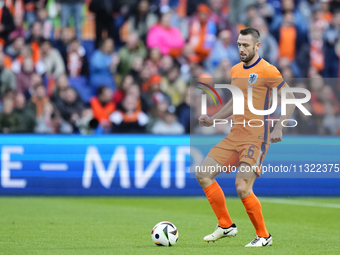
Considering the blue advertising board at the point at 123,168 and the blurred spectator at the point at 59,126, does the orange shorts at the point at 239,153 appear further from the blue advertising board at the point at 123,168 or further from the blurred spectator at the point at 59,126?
the blurred spectator at the point at 59,126

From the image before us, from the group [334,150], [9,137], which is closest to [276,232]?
[334,150]

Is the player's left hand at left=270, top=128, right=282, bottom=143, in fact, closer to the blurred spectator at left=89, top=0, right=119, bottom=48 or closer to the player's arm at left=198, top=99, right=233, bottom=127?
the player's arm at left=198, top=99, right=233, bottom=127

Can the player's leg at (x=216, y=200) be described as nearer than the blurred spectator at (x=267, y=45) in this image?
Yes

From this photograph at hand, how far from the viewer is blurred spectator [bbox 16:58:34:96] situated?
14234mm

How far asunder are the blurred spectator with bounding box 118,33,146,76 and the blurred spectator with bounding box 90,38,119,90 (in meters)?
0.14

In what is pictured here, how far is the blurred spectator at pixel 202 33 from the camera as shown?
1515 centimetres

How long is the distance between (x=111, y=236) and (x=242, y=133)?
195 cm

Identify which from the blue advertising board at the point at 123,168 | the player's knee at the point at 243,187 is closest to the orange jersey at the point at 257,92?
the player's knee at the point at 243,187

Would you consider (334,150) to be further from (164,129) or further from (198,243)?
(198,243)

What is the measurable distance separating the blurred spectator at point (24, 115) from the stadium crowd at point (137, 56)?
20mm

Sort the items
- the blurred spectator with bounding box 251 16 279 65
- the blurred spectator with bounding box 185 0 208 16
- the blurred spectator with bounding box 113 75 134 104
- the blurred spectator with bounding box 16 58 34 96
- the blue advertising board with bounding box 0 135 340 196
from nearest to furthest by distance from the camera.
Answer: the blue advertising board with bounding box 0 135 340 196 → the blurred spectator with bounding box 113 75 134 104 → the blurred spectator with bounding box 16 58 34 96 → the blurred spectator with bounding box 251 16 279 65 → the blurred spectator with bounding box 185 0 208 16

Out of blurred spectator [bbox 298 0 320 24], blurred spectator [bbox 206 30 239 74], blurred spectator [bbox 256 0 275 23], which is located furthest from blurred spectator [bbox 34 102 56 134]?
blurred spectator [bbox 298 0 320 24]

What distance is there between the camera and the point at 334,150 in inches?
468

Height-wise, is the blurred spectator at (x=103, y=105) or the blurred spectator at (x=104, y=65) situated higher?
the blurred spectator at (x=104, y=65)
